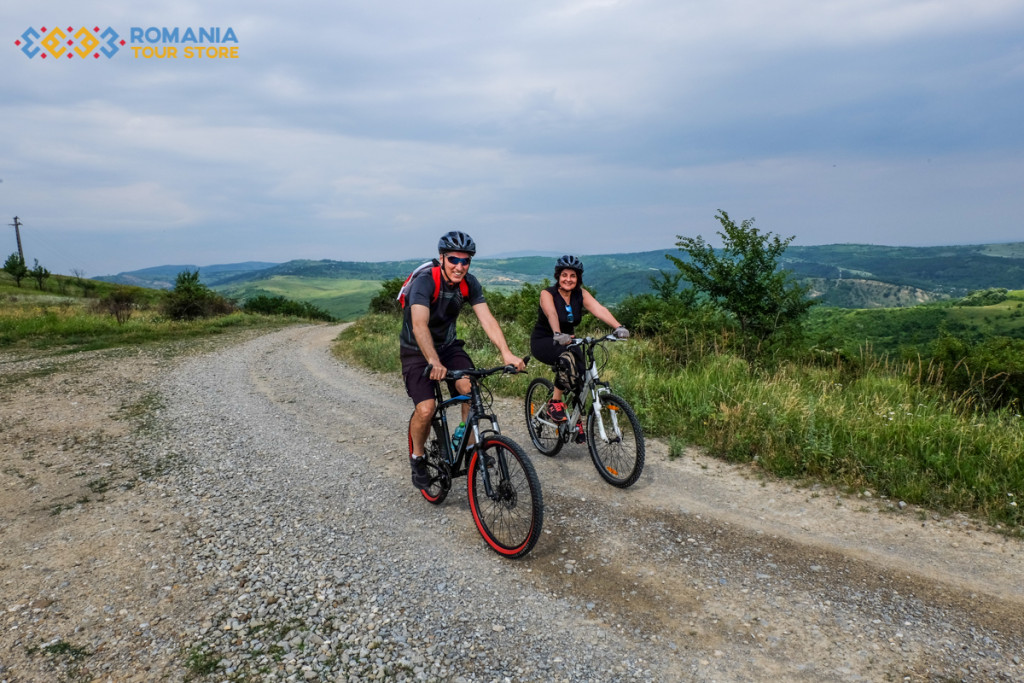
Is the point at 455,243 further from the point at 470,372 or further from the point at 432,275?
the point at 470,372

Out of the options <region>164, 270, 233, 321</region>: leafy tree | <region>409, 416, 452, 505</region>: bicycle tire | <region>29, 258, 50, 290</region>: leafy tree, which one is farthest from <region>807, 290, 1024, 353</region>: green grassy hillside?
<region>29, 258, 50, 290</region>: leafy tree

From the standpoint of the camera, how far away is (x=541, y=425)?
7.15 m

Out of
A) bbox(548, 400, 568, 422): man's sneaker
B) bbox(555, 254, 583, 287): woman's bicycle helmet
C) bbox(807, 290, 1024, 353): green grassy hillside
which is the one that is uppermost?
bbox(555, 254, 583, 287): woman's bicycle helmet

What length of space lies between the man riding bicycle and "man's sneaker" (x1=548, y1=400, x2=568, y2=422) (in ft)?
5.79

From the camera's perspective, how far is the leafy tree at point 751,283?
14750 millimetres

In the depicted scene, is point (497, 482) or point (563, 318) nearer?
point (497, 482)

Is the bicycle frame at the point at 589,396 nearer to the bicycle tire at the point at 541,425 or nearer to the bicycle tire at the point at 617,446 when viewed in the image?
the bicycle tire at the point at 617,446

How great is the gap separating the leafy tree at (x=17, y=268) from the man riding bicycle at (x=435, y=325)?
79.2m

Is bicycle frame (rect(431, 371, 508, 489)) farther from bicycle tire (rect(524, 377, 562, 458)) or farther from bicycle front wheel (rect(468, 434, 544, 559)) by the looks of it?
bicycle tire (rect(524, 377, 562, 458))

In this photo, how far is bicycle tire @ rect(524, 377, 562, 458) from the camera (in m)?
6.98

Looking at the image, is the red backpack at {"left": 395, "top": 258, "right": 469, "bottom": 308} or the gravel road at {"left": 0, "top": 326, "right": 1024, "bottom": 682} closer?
the gravel road at {"left": 0, "top": 326, "right": 1024, "bottom": 682}

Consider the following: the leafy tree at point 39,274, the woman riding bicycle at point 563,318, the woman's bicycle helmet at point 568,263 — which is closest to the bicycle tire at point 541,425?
the woman riding bicycle at point 563,318

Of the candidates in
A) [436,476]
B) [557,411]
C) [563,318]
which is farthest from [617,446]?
[436,476]

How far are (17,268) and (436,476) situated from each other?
80112 mm
